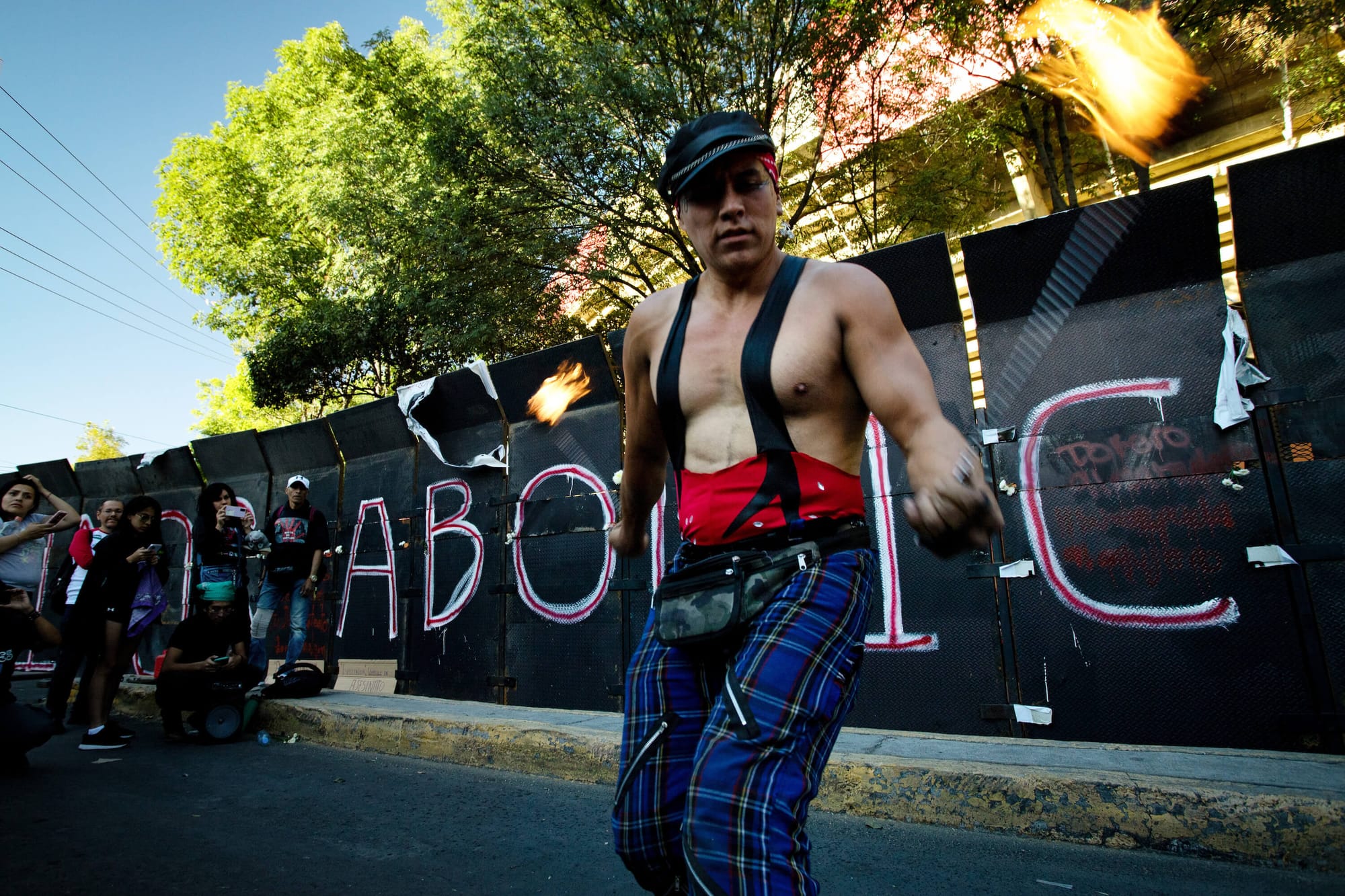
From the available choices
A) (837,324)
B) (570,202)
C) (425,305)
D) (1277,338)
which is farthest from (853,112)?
(837,324)

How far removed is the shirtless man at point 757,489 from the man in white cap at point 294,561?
597cm

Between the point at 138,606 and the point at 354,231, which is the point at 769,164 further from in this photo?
the point at 354,231

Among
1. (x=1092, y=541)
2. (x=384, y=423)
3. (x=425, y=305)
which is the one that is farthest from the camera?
(x=425, y=305)

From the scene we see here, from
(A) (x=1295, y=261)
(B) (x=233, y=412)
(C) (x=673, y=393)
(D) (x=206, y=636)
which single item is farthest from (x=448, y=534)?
(B) (x=233, y=412)

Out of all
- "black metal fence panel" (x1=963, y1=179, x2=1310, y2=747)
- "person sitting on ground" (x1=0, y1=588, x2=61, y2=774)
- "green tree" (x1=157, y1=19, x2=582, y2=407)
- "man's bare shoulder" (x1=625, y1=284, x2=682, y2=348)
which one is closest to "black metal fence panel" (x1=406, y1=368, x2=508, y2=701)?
"person sitting on ground" (x1=0, y1=588, x2=61, y2=774)

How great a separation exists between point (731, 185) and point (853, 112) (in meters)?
12.6

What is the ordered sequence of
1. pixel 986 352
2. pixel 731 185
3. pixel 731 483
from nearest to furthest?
pixel 731 483 → pixel 731 185 → pixel 986 352

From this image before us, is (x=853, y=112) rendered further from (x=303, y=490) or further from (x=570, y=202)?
(x=303, y=490)

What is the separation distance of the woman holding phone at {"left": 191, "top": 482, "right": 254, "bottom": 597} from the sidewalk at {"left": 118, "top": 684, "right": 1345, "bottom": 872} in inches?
103

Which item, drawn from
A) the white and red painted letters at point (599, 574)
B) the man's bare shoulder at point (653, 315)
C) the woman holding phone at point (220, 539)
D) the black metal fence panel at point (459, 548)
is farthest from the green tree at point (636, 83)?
the man's bare shoulder at point (653, 315)

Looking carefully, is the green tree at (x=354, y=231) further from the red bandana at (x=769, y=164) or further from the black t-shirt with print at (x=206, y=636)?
the red bandana at (x=769, y=164)

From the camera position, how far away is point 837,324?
61.2 inches

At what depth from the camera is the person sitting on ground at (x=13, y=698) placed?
427 cm

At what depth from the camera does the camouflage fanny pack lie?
140 centimetres
